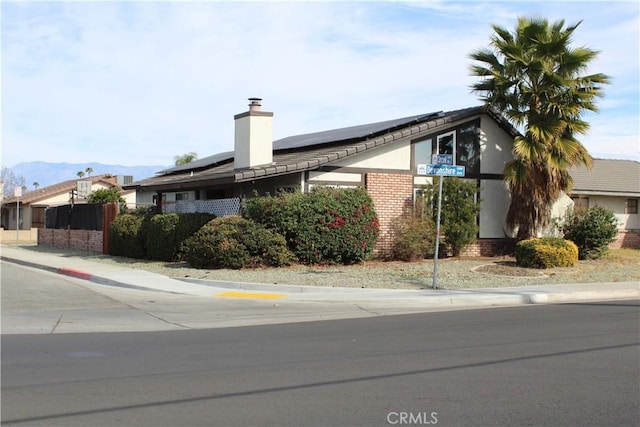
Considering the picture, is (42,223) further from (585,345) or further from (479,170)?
(585,345)

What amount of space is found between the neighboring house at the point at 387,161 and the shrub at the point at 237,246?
5.23 ft

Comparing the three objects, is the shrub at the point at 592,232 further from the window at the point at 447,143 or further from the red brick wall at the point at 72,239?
the red brick wall at the point at 72,239

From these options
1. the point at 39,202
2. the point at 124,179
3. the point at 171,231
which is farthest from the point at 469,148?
the point at 39,202

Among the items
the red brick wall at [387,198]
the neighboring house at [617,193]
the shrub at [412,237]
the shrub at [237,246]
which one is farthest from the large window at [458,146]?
the neighboring house at [617,193]

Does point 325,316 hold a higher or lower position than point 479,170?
lower

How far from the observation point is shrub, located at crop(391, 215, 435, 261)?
20.2 meters

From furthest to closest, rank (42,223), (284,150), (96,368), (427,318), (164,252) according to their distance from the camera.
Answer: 1. (42,223)
2. (284,150)
3. (164,252)
4. (427,318)
5. (96,368)

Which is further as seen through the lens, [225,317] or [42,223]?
[42,223]

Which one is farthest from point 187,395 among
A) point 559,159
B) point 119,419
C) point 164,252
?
point 559,159

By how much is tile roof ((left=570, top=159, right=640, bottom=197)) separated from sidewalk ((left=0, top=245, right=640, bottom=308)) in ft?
43.1

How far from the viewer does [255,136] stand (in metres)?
21.7

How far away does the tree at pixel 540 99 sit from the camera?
2081 cm

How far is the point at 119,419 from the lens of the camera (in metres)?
5.58

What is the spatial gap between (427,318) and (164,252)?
39.0ft
